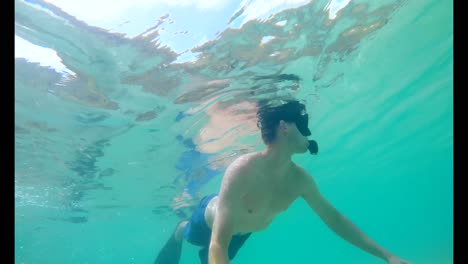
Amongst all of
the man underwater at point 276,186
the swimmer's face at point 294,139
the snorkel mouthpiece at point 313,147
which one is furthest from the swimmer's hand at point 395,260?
the swimmer's face at point 294,139

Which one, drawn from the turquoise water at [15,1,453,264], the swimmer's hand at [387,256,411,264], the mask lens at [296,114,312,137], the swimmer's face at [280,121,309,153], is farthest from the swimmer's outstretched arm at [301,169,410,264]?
the turquoise water at [15,1,453,264]

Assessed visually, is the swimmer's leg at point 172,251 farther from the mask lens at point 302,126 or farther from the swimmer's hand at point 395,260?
the swimmer's hand at point 395,260

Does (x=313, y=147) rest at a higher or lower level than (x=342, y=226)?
higher

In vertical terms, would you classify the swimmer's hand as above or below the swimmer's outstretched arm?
below

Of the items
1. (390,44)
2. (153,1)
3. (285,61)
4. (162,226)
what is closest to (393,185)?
(162,226)

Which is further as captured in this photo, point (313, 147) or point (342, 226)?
point (313, 147)

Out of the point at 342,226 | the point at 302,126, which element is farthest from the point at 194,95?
the point at 342,226

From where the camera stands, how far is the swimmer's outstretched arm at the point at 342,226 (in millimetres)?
4945

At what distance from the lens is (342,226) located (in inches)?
223

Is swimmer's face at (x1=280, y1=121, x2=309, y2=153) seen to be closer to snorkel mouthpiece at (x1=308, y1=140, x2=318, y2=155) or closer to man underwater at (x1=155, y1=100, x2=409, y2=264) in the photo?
man underwater at (x1=155, y1=100, x2=409, y2=264)

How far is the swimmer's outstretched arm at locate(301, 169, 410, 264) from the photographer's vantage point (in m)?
4.95

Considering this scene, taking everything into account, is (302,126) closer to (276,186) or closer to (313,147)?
(313,147)

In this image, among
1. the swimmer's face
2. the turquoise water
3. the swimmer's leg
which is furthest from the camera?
the swimmer's leg

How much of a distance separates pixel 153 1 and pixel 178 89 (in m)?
3.90
